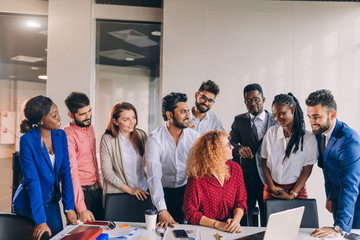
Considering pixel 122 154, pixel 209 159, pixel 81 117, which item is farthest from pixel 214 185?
pixel 81 117

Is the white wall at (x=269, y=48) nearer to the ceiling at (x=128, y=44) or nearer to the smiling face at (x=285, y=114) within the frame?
the ceiling at (x=128, y=44)

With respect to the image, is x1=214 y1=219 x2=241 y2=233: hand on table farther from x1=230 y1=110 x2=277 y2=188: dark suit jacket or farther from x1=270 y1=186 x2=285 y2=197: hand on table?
x1=230 y1=110 x2=277 y2=188: dark suit jacket

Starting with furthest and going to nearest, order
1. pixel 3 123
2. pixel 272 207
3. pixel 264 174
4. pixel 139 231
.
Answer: pixel 3 123, pixel 264 174, pixel 272 207, pixel 139 231

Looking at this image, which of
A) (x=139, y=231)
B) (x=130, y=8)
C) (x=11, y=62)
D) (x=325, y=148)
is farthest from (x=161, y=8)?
(x=139, y=231)

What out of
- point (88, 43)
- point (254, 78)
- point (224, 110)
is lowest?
point (224, 110)

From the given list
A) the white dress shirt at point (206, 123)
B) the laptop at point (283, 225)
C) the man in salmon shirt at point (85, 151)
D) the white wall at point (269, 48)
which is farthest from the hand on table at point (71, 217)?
the white wall at point (269, 48)

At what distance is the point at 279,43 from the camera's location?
164 inches

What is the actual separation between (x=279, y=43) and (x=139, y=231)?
3.45m

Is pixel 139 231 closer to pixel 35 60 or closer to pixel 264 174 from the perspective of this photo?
pixel 264 174

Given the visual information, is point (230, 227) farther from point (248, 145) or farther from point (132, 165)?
point (248, 145)

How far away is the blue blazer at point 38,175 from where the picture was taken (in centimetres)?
202

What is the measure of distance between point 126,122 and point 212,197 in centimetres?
109

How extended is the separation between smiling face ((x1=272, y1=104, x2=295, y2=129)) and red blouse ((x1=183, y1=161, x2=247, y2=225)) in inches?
32.9

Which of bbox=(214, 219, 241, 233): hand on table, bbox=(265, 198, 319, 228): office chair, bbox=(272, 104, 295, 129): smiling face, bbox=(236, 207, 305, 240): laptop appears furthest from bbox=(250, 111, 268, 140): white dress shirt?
bbox=(236, 207, 305, 240): laptop
